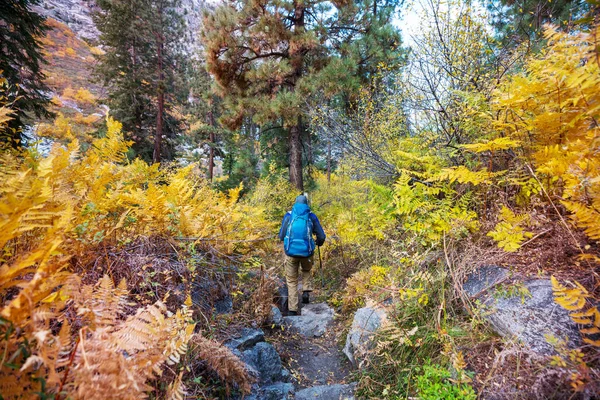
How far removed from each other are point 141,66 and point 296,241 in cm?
1313

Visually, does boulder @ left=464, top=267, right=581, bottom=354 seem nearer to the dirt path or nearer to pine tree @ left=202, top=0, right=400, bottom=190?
the dirt path

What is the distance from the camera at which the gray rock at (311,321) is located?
13.4 feet

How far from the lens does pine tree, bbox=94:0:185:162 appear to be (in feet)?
40.1

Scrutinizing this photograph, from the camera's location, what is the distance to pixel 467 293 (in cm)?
235

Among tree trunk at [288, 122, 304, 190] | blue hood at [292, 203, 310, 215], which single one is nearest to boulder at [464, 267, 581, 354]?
blue hood at [292, 203, 310, 215]

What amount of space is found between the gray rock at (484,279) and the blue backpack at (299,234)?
2.77 metres

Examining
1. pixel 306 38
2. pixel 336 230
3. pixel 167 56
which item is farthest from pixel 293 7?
pixel 167 56

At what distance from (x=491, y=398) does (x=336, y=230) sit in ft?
16.6

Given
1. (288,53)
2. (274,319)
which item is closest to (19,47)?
(288,53)

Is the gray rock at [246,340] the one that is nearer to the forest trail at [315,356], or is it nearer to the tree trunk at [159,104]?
the forest trail at [315,356]

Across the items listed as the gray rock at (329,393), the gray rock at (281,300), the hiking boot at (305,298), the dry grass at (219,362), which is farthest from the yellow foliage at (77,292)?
the hiking boot at (305,298)

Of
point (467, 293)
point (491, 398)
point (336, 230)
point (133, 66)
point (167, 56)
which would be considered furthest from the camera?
point (167, 56)

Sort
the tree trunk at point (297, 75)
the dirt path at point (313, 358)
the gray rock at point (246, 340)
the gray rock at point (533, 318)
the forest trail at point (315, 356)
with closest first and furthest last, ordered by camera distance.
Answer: the gray rock at point (533, 318)
the gray rock at point (246, 340)
the forest trail at point (315, 356)
the dirt path at point (313, 358)
the tree trunk at point (297, 75)

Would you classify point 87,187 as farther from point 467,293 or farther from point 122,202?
Result: point 467,293
